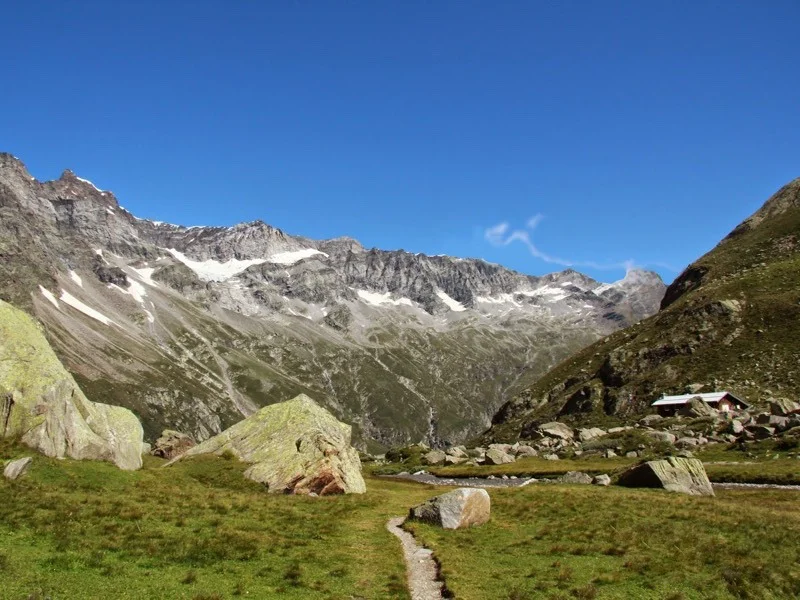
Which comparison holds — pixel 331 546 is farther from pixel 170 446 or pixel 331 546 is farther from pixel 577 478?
pixel 170 446

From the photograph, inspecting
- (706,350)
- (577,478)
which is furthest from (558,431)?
(577,478)

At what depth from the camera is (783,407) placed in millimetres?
74000

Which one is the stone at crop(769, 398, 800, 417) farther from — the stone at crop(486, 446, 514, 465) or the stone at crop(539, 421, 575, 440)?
the stone at crop(486, 446, 514, 465)

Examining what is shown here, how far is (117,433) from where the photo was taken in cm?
4225

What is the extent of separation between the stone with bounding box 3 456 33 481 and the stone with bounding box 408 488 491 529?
22.3 metres

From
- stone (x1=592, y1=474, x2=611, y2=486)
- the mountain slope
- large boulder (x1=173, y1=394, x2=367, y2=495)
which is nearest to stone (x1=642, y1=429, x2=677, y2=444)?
the mountain slope

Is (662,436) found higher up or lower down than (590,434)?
lower down

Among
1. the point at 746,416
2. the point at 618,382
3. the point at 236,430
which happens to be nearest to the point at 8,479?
the point at 236,430

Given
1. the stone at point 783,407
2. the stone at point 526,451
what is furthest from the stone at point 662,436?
the stone at point 526,451

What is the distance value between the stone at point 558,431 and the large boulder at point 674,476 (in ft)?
162

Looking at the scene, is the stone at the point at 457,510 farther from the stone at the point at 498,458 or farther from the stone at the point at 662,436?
the stone at the point at 498,458

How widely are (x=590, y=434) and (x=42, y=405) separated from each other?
3277 inches

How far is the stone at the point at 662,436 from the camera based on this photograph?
7575 centimetres

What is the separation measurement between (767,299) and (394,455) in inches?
3395
